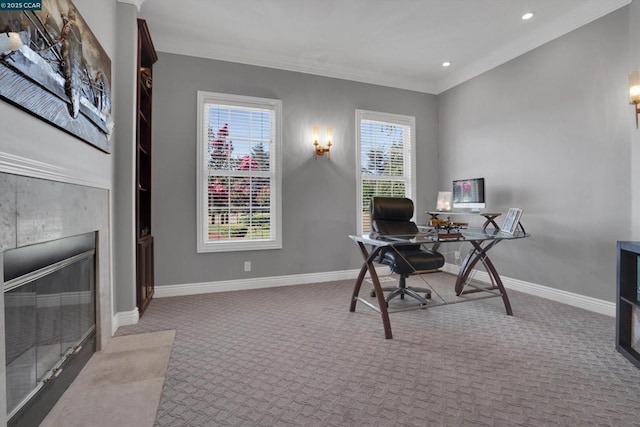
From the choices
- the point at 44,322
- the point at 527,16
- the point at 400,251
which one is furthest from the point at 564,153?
the point at 44,322

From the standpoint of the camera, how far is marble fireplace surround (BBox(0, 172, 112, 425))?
1156mm

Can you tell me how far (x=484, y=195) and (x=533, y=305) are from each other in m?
1.37

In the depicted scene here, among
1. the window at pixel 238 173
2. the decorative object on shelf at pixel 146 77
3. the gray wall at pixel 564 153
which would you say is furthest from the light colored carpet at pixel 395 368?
the decorative object on shelf at pixel 146 77

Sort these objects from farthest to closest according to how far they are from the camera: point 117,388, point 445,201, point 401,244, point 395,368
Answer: point 445,201 → point 401,244 → point 395,368 → point 117,388

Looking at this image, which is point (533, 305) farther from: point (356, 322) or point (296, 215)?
point (296, 215)

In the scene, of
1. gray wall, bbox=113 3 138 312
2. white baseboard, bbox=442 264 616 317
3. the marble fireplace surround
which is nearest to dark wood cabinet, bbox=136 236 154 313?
gray wall, bbox=113 3 138 312

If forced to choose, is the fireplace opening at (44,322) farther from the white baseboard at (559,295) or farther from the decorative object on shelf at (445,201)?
the white baseboard at (559,295)

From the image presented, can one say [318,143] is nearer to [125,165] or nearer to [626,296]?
[125,165]

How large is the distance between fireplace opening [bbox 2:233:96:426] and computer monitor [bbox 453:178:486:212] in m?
3.98

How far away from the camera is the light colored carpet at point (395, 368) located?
151cm

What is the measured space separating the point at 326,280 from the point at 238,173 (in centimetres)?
183

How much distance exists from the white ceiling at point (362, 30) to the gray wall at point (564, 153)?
0.23 metres

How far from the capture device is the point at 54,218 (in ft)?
5.07

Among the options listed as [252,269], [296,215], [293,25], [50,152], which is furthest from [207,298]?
[293,25]
